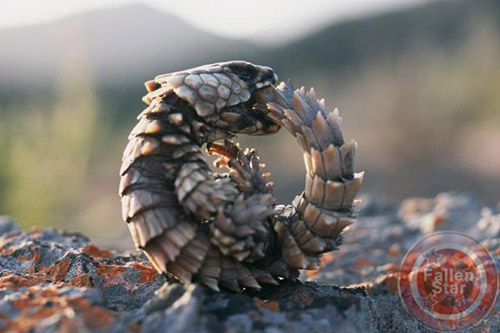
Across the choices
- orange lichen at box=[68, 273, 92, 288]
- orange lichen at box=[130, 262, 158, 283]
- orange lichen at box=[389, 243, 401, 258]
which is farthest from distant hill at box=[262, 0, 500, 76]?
orange lichen at box=[68, 273, 92, 288]

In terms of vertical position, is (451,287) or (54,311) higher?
(54,311)

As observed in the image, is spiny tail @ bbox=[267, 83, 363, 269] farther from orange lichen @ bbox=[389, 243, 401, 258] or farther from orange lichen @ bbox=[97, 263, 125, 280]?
orange lichen @ bbox=[389, 243, 401, 258]

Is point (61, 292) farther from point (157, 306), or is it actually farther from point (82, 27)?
point (82, 27)

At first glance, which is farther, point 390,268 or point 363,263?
point 363,263

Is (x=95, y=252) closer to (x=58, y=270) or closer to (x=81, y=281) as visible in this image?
(x=58, y=270)

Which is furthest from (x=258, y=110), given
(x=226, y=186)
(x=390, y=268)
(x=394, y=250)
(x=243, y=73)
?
(x=394, y=250)

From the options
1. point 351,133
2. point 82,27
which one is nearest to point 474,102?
point 351,133
